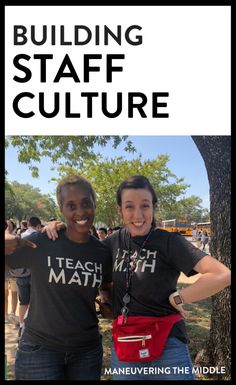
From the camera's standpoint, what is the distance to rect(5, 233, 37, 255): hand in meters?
1.97

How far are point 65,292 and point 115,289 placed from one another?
0.30 m

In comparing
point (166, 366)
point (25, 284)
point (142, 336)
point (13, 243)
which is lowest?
point (166, 366)

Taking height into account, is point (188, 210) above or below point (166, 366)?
above

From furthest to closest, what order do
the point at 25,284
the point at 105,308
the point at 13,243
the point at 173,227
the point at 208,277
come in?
the point at 25,284 → the point at 173,227 → the point at 105,308 → the point at 13,243 → the point at 208,277

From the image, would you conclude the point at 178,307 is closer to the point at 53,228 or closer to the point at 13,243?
the point at 53,228

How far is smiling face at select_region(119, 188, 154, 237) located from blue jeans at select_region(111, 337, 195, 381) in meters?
0.68

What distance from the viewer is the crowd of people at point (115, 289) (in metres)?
1.86

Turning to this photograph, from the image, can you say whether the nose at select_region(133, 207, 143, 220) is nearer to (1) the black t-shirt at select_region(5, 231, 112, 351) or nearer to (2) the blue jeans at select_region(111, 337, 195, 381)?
(1) the black t-shirt at select_region(5, 231, 112, 351)

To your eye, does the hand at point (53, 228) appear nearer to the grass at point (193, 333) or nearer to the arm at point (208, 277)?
the arm at point (208, 277)

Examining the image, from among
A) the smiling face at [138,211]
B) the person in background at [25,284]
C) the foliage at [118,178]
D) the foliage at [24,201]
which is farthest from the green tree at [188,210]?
the person in background at [25,284]

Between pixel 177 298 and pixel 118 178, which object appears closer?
pixel 177 298

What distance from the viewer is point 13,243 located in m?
2.03

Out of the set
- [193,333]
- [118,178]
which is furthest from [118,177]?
[193,333]

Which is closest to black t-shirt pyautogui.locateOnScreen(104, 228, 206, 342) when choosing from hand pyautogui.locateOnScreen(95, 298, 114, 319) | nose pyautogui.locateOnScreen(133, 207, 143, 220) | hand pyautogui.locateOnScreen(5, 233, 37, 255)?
nose pyautogui.locateOnScreen(133, 207, 143, 220)
